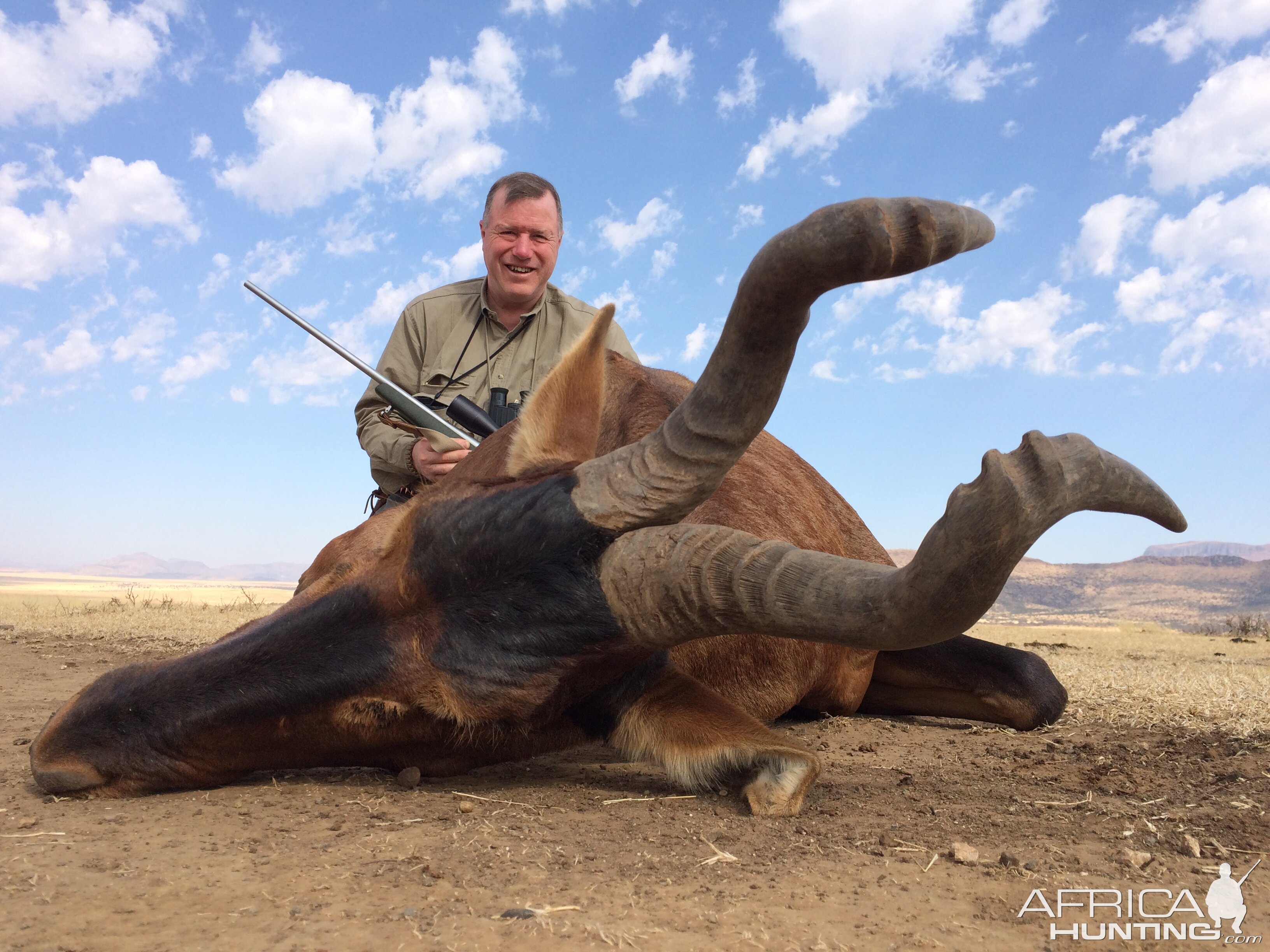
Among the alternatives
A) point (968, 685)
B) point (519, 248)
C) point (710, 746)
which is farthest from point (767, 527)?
point (519, 248)

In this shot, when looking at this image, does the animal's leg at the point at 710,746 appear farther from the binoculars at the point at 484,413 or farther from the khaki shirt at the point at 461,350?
the khaki shirt at the point at 461,350

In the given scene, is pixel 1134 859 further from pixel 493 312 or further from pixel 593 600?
pixel 493 312

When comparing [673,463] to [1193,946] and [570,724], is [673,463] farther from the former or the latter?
[1193,946]

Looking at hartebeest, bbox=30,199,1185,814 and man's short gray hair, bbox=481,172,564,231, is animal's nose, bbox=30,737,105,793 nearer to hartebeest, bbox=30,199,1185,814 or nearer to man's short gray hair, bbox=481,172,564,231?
hartebeest, bbox=30,199,1185,814

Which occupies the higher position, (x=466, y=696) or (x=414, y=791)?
(x=466, y=696)

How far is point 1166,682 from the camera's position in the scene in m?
5.98

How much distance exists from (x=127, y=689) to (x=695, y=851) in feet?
6.15

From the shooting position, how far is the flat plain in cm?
197

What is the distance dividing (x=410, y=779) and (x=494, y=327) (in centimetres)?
443

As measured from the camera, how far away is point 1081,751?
3994 millimetres

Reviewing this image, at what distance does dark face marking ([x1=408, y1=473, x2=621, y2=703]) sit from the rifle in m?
2.84

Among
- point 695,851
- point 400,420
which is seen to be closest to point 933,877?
point 695,851

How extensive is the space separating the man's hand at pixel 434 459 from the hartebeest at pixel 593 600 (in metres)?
1.87

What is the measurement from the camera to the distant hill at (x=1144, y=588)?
4869 cm
